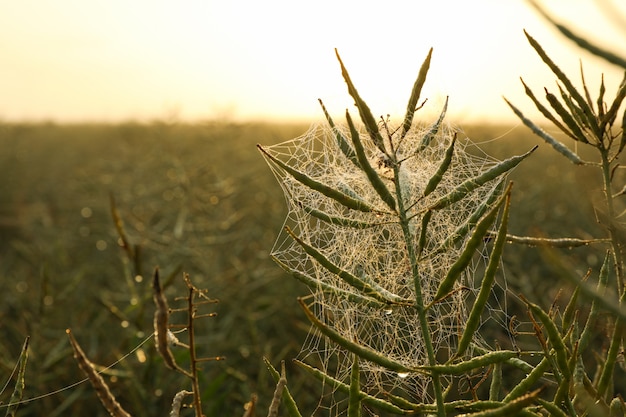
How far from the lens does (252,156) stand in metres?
8.45

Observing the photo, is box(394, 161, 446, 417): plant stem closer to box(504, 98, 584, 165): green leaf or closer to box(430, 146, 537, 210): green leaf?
box(430, 146, 537, 210): green leaf

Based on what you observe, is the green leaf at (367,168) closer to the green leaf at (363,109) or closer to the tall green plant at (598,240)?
the green leaf at (363,109)

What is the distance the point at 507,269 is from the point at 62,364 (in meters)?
2.22

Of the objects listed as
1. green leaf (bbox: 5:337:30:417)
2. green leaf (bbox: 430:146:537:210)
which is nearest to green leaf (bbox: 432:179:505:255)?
green leaf (bbox: 430:146:537:210)

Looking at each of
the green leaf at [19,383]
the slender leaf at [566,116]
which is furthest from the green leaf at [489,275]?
the green leaf at [19,383]

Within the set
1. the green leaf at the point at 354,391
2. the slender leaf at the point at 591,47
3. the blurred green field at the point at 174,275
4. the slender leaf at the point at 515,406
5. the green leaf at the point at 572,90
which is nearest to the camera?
the slender leaf at the point at 591,47

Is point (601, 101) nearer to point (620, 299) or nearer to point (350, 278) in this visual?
point (620, 299)

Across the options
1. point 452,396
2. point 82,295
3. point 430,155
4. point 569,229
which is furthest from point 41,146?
point 430,155

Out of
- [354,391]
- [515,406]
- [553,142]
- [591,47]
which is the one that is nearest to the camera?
[591,47]

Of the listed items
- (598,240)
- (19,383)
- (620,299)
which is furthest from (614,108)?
(19,383)

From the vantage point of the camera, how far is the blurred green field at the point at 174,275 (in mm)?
2374

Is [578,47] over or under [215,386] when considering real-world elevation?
over

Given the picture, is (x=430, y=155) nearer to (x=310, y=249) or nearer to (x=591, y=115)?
(x=591, y=115)

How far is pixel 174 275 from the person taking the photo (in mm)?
1635
